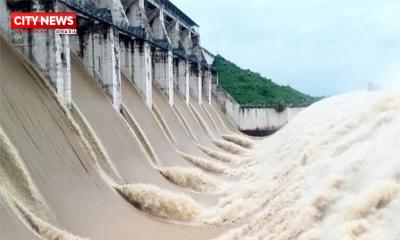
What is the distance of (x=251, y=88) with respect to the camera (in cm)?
5478

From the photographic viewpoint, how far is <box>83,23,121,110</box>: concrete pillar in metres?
19.5

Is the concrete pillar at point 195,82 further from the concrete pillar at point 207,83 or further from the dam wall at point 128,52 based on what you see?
the concrete pillar at point 207,83

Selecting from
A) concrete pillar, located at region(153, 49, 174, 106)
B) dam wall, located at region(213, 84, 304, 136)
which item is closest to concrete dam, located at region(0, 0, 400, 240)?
concrete pillar, located at region(153, 49, 174, 106)

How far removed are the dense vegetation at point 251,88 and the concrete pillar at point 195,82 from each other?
10807 mm

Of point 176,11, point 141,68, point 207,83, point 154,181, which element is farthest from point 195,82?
point 154,181

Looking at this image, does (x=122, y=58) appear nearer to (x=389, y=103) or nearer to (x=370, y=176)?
(x=389, y=103)

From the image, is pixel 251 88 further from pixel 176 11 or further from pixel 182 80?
pixel 182 80

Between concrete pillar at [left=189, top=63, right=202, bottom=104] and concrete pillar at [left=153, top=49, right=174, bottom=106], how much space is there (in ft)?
35.1

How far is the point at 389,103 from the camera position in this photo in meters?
12.1

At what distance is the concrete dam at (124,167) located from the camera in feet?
30.4

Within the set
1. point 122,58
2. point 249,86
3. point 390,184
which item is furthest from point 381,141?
point 249,86

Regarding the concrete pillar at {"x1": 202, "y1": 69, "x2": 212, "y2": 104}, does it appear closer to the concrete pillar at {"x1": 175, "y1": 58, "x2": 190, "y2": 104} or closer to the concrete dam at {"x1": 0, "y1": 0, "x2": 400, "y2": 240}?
the concrete pillar at {"x1": 175, "y1": 58, "x2": 190, "y2": 104}

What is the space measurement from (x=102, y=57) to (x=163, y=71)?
33.7ft

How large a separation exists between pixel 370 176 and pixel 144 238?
615 cm
